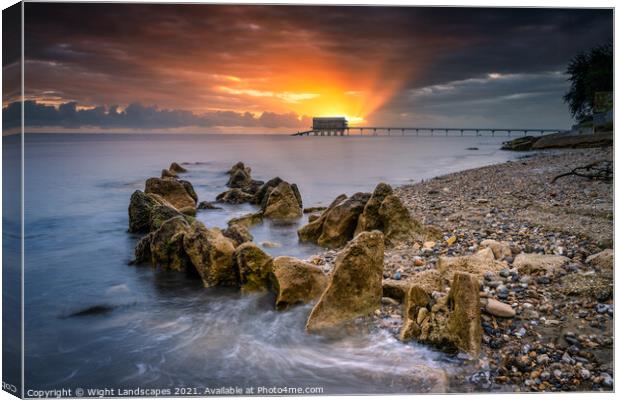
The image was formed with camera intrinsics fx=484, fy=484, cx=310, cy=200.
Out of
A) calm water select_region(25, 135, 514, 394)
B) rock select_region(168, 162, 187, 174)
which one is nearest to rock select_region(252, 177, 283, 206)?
calm water select_region(25, 135, 514, 394)

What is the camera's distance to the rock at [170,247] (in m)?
5.98

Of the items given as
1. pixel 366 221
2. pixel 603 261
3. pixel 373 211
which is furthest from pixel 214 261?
pixel 603 261

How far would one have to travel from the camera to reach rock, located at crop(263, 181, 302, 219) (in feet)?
30.8

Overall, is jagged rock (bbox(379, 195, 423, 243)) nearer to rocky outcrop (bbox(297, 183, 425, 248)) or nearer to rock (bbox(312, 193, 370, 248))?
rocky outcrop (bbox(297, 183, 425, 248))

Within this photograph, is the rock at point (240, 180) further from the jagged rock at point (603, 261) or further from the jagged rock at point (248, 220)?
the jagged rock at point (603, 261)

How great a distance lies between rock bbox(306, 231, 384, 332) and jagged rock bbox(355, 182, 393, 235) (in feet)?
7.57

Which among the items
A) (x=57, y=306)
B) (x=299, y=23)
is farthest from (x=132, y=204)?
(x=299, y=23)

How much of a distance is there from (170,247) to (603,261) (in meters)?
4.71

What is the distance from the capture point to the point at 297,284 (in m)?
4.74

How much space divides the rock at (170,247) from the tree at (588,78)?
461cm

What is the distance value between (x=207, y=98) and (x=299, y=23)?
1.74 metres

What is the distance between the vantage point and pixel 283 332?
426 cm

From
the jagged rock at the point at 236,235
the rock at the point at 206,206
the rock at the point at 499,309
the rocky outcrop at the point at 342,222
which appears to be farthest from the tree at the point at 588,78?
the rock at the point at 206,206

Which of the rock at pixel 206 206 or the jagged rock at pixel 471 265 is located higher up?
the jagged rock at pixel 471 265
